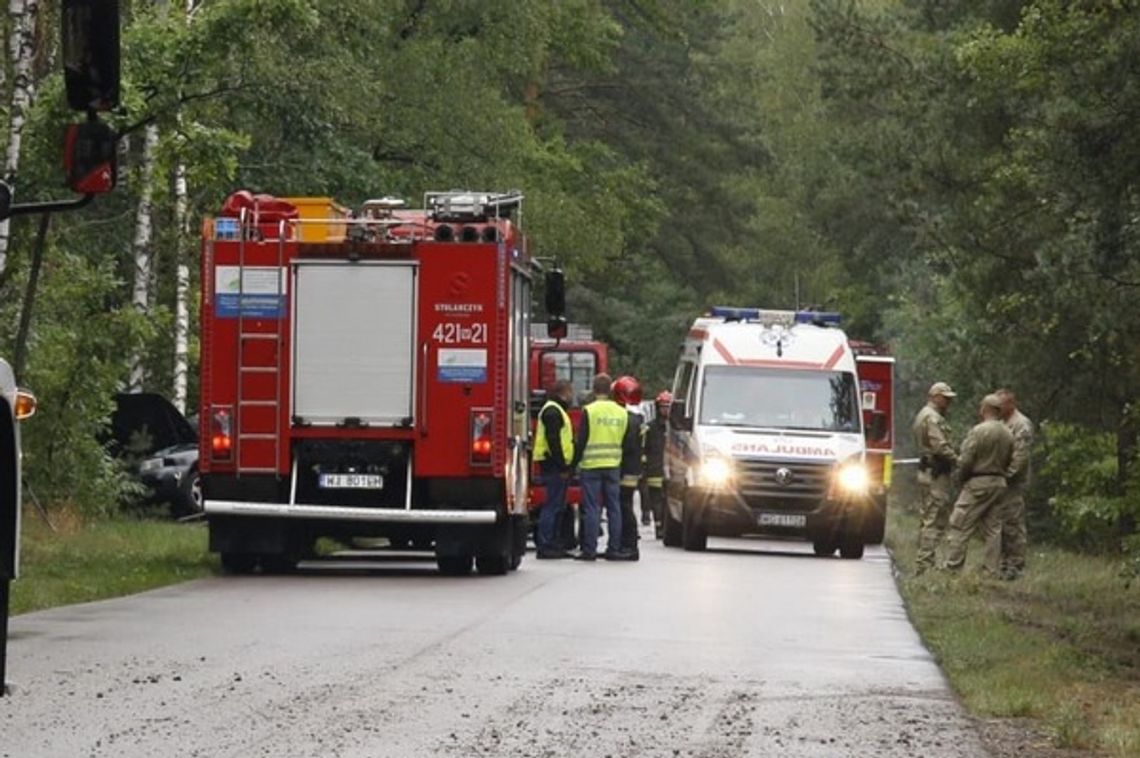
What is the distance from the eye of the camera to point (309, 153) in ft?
128

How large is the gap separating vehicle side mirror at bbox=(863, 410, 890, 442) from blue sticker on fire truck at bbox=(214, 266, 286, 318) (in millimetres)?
11396

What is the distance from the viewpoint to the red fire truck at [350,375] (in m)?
23.3

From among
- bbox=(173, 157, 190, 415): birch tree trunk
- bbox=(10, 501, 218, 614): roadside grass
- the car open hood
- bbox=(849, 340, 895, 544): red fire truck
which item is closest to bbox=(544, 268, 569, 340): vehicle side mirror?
bbox=(10, 501, 218, 614): roadside grass

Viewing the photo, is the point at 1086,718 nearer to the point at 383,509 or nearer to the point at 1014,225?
the point at 383,509

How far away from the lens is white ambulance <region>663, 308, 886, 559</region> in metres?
32.0

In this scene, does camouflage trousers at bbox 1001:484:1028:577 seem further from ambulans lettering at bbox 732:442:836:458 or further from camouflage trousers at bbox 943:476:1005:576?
ambulans lettering at bbox 732:442:836:458

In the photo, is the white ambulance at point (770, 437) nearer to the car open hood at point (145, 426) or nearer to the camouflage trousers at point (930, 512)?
the camouflage trousers at point (930, 512)

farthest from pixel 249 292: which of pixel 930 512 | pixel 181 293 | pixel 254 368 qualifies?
pixel 181 293

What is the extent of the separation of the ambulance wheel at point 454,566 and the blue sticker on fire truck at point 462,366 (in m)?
1.75

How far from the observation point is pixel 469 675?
46.9 feet

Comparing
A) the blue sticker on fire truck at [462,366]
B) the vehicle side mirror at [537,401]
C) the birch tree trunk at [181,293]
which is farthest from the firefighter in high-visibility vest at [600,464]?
the birch tree trunk at [181,293]

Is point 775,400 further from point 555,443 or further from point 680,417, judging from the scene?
point 555,443

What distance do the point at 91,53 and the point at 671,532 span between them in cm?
2462

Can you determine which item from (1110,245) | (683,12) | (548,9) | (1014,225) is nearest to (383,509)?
(1110,245)
